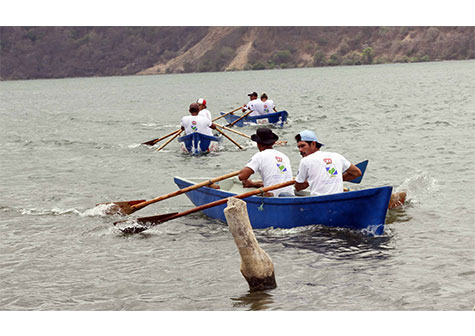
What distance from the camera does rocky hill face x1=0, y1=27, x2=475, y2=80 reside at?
123 meters

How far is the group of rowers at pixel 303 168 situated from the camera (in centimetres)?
1063

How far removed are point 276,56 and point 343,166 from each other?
13785cm

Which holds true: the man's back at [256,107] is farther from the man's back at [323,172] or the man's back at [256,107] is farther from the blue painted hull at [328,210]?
the man's back at [323,172]

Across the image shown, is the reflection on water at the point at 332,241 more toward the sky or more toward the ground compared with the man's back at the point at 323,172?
more toward the ground

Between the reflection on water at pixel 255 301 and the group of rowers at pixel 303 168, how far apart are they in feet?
8.98

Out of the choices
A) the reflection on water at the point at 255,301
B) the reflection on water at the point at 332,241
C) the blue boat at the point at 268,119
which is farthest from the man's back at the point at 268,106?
the reflection on water at the point at 255,301

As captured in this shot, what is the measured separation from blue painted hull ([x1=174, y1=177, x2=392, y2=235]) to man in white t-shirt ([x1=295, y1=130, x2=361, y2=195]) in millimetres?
228

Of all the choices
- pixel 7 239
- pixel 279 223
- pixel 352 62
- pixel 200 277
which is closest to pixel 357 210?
pixel 279 223

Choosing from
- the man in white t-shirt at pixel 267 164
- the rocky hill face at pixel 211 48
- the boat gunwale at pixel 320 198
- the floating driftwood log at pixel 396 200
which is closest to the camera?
the boat gunwale at pixel 320 198

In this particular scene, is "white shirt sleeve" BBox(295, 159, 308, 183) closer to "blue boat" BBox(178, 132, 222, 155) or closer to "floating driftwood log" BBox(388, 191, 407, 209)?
"floating driftwood log" BBox(388, 191, 407, 209)

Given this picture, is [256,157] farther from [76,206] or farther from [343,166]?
[76,206]

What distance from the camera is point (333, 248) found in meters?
10.5

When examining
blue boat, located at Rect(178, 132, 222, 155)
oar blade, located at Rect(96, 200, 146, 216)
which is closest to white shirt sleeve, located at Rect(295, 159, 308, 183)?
oar blade, located at Rect(96, 200, 146, 216)

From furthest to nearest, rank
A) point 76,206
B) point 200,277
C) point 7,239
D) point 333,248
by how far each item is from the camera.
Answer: point 76,206 < point 7,239 < point 333,248 < point 200,277
